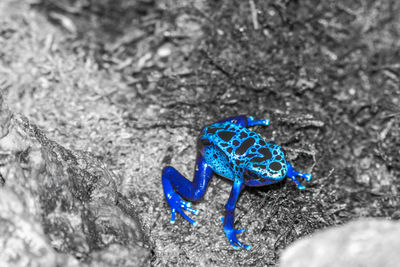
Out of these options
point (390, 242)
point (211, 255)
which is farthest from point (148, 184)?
point (390, 242)

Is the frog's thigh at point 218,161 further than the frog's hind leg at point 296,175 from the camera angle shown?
No

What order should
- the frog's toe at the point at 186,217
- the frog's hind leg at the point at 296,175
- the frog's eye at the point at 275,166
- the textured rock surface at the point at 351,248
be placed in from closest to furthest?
1. the textured rock surface at the point at 351,248
2. the frog's eye at the point at 275,166
3. the frog's toe at the point at 186,217
4. the frog's hind leg at the point at 296,175

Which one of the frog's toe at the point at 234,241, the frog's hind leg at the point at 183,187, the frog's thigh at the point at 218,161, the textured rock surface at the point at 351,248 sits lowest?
the frog's toe at the point at 234,241

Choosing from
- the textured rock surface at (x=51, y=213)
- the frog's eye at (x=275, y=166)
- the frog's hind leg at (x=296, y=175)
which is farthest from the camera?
the frog's hind leg at (x=296, y=175)

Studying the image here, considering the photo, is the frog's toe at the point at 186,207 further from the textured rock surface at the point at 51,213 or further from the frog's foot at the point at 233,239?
the textured rock surface at the point at 51,213

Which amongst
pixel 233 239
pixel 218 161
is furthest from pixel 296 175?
pixel 233 239

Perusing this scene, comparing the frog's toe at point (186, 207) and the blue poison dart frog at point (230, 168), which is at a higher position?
the blue poison dart frog at point (230, 168)

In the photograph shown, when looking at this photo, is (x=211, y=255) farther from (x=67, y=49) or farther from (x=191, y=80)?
(x=67, y=49)

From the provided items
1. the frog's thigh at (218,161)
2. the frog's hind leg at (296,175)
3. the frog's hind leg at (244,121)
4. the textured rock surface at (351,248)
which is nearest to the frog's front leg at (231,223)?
the frog's thigh at (218,161)
